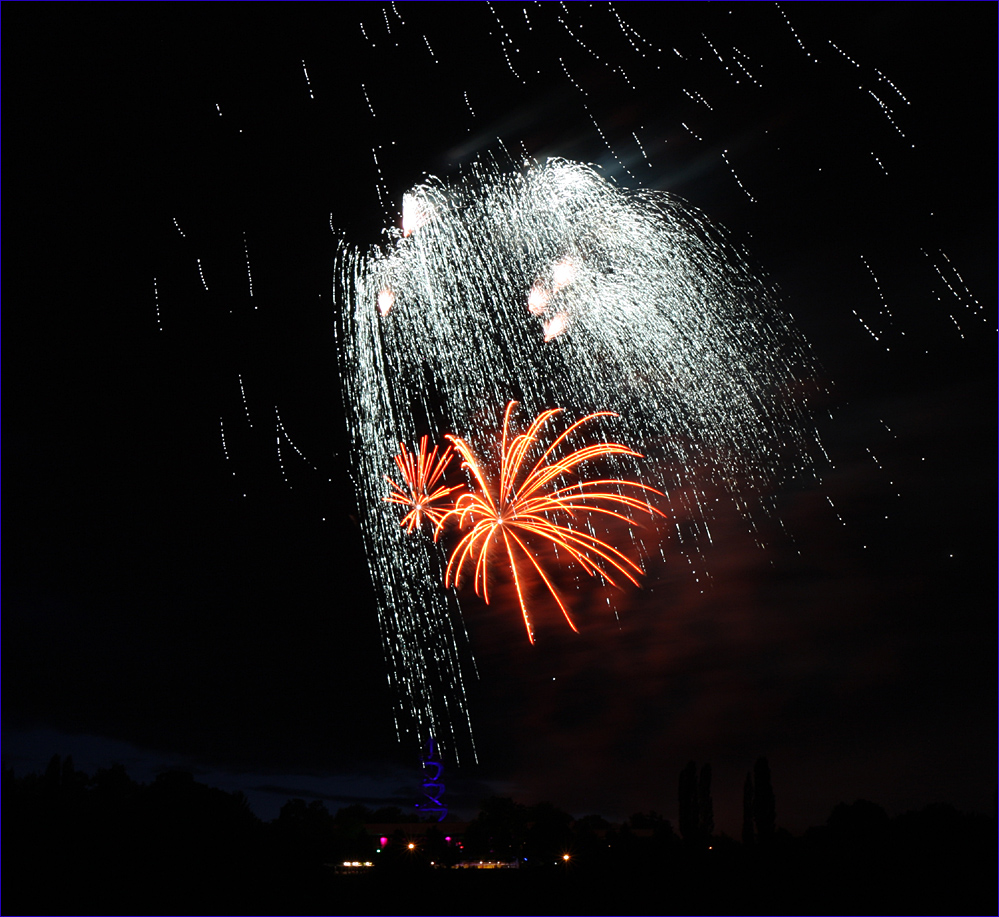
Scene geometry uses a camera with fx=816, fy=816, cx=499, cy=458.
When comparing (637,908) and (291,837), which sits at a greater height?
(291,837)

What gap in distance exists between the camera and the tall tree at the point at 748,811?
52.4 m

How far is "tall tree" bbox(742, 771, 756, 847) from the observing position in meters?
52.4

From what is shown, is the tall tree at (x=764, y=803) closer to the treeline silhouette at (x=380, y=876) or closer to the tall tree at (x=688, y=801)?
the tall tree at (x=688, y=801)

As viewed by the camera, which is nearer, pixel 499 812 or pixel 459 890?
pixel 459 890

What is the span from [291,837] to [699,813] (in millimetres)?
34191

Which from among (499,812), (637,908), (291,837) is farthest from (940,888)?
(499,812)

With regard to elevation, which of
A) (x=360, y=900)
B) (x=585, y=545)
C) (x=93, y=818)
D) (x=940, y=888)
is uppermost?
(x=585, y=545)

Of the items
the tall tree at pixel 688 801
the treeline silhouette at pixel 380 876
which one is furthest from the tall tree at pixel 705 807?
the treeline silhouette at pixel 380 876

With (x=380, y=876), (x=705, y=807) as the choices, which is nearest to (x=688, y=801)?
(x=705, y=807)

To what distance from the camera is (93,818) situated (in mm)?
20609

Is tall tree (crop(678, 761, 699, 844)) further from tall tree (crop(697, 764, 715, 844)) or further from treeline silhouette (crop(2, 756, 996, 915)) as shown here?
treeline silhouette (crop(2, 756, 996, 915))

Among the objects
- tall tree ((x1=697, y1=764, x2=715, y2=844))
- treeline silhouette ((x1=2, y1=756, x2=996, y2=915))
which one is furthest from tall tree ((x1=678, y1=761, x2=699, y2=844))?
treeline silhouette ((x1=2, y1=756, x2=996, y2=915))

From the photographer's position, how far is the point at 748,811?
53.4 m

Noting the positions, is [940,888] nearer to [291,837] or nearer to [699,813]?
[291,837]
